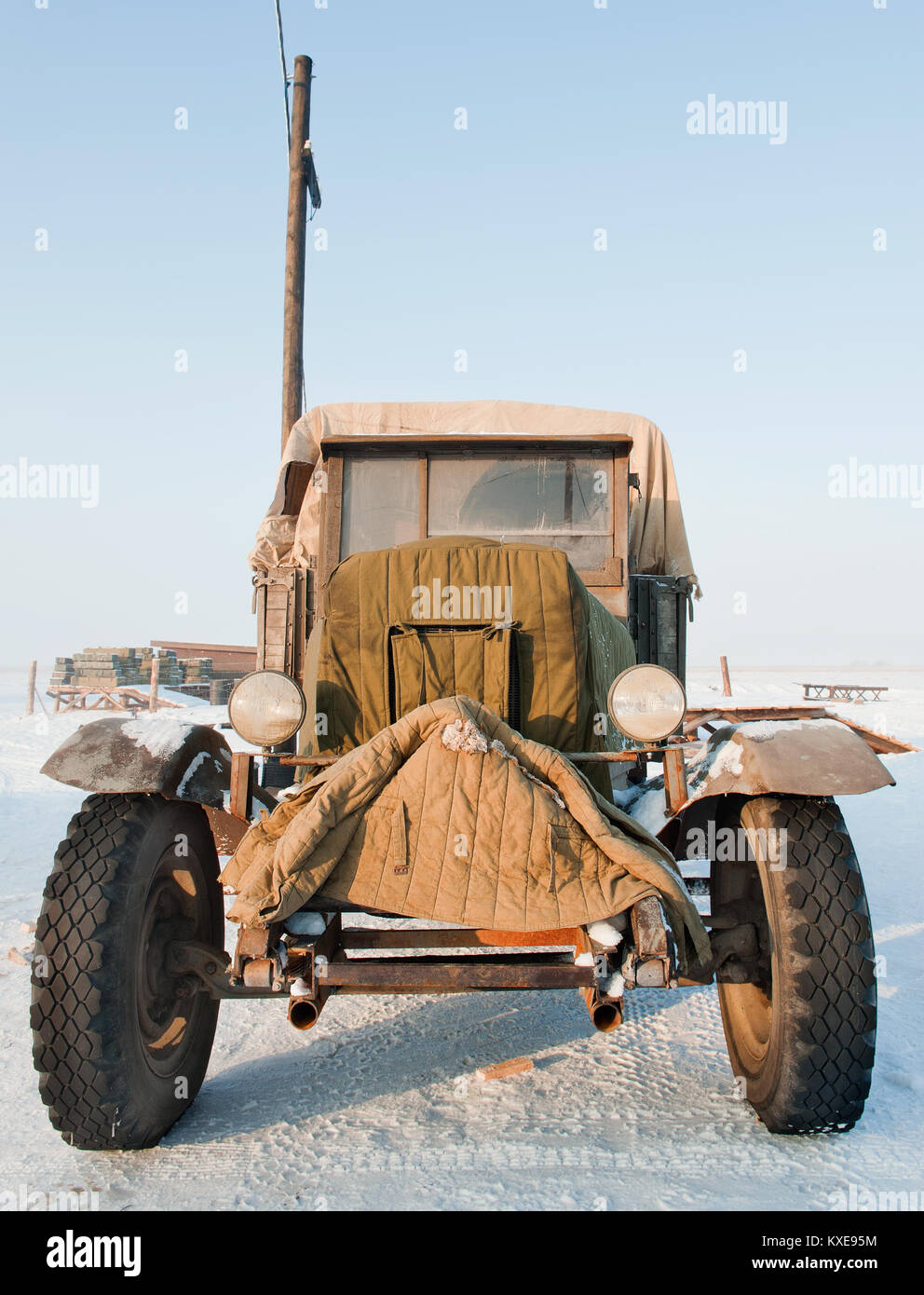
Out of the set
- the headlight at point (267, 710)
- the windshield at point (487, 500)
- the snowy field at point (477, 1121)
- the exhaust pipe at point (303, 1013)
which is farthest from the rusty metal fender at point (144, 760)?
the windshield at point (487, 500)

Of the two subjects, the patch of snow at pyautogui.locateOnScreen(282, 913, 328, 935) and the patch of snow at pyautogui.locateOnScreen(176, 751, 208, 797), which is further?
the patch of snow at pyautogui.locateOnScreen(176, 751, 208, 797)

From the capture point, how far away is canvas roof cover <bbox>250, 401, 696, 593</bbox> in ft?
20.3

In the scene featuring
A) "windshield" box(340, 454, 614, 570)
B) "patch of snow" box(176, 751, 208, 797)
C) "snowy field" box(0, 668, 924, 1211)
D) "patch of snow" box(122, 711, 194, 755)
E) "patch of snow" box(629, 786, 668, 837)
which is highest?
"windshield" box(340, 454, 614, 570)

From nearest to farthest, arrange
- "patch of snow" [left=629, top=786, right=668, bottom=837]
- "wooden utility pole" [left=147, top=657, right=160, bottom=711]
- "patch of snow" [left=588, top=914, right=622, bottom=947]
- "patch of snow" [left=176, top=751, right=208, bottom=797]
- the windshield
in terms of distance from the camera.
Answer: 1. "patch of snow" [left=588, top=914, right=622, bottom=947]
2. "patch of snow" [left=176, top=751, right=208, bottom=797]
3. "patch of snow" [left=629, top=786, right=668, bottom=837]
4. the windshield
5. "wooden utility pole" [left=147, top=657, right=160, bottom=711]

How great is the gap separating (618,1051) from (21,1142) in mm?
2167

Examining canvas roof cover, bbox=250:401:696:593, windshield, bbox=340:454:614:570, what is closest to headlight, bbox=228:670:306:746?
windshield, bbox=340:454:614:570

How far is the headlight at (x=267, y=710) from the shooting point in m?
3.05

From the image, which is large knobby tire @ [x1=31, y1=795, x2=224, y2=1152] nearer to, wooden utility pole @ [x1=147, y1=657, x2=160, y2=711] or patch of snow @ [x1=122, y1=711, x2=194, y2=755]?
patch of snow @ [x1=122, y1=711, x2=194, y2=755]

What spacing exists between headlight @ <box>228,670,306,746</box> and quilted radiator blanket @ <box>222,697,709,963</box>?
0.37m

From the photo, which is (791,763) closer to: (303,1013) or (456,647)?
(456,647)

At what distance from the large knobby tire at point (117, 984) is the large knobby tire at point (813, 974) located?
194 cm

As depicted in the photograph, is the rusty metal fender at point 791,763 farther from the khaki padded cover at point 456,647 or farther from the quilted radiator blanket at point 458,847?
the khaki padded cover at point 456,647
